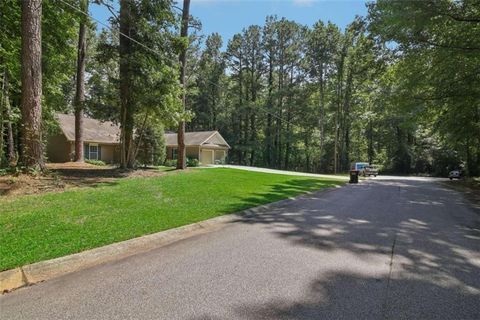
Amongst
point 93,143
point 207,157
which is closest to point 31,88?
point 93,143

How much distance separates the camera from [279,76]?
52875 millimetres

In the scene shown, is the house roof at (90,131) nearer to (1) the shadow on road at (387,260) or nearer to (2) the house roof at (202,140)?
(2) the house roof at (202,140)

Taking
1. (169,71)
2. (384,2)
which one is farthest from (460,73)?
→ (169,71)

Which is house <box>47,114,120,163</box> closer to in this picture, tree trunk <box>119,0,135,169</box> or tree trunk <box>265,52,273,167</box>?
tree trunk <box>119,0,135,169</box>

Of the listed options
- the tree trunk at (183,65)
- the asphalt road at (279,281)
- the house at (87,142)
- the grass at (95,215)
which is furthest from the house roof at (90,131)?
the asphalt road at (279,281)

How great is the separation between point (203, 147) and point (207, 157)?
1698mm

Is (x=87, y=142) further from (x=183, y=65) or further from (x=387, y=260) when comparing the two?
(x=387, y=260)

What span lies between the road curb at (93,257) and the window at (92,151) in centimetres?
2614

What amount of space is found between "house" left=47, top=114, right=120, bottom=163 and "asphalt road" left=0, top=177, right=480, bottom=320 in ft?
79.2

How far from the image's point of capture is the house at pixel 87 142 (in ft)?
Result: 93.4

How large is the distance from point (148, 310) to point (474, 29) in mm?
15457

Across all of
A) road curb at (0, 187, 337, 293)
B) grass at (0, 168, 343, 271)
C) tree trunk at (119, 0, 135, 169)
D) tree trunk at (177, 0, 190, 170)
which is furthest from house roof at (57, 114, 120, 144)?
road curb at (0, 187, 337, 293)

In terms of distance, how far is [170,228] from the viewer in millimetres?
6527

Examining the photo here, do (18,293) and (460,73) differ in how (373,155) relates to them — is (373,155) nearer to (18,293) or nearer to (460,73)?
(460,73)
